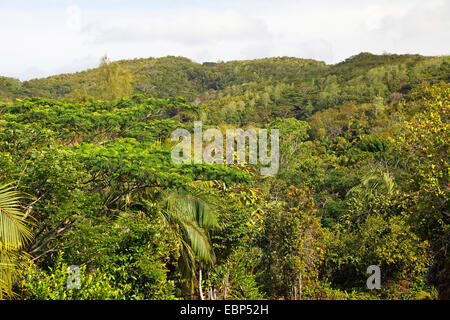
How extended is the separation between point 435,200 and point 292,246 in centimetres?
364

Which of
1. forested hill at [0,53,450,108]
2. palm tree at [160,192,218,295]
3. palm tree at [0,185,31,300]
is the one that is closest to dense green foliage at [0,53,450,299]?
palm tree at [160,192,218,295]

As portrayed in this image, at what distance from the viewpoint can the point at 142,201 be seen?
26.5 ft

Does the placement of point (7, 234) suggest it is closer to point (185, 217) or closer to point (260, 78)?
point (185, 217)

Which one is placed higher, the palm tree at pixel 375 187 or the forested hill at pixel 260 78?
the forested hill at pixel 260 78

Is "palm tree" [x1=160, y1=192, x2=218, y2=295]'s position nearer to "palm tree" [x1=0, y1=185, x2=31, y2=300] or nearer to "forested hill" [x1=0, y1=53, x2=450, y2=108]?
"palm tree" [x1=0, y1=185, x2=31, y2=300]

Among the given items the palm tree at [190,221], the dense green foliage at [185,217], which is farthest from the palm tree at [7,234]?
the palm tree at [190,221]

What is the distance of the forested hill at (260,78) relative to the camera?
48562 millimetres

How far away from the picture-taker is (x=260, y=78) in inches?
3351

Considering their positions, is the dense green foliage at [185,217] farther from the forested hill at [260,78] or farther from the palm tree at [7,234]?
the forested hill at [260,78]

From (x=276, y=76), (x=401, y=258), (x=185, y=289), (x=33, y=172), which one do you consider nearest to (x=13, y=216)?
(x=33, y=172)

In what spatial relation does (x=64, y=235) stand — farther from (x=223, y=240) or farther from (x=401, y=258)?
(x=401, y=258)

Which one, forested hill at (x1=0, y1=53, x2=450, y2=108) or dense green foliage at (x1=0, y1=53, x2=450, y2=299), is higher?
forested hill at (x1=0, y1=53, x2=450, y2=108)

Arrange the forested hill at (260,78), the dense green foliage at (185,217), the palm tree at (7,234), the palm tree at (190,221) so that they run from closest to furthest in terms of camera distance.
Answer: the palm tree at (7,234), the dense green foliage at (185,217), the palm tree at (190,221), the forested hill at (260,78)

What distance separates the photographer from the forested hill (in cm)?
4856
